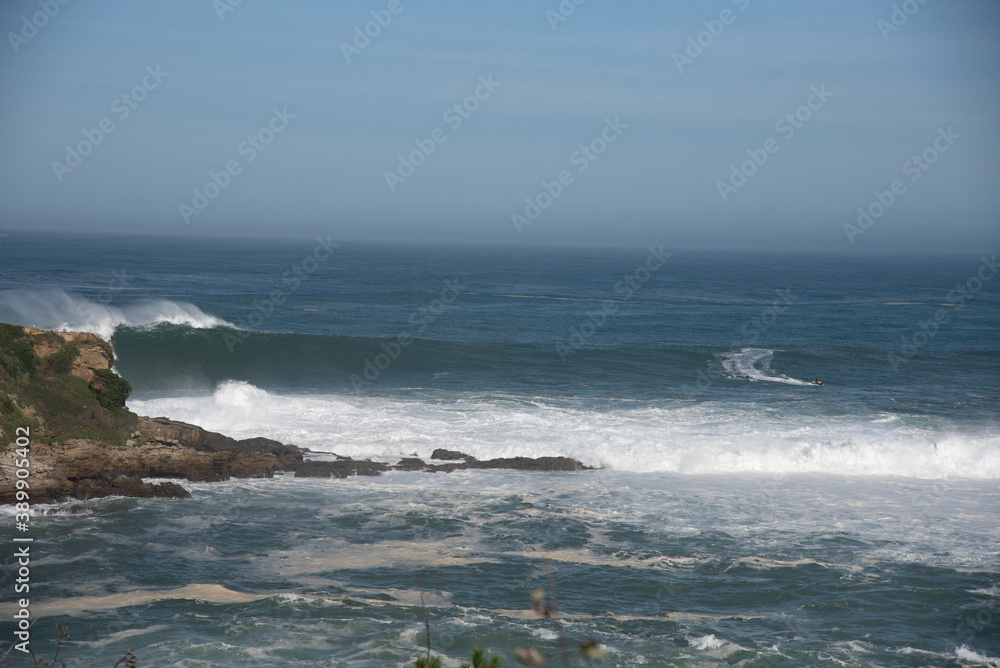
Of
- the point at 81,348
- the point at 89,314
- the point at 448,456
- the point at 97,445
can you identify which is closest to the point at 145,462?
the point at 97,445

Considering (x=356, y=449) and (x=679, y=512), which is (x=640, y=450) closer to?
(x=679, y=512)

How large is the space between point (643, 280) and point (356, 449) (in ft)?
184

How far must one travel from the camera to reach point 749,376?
92.8 feet

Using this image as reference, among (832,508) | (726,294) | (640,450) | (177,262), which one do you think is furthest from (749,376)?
(177,262)

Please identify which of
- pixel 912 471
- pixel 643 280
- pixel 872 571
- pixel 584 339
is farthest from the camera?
pixel 643 280

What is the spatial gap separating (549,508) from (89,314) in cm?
2573

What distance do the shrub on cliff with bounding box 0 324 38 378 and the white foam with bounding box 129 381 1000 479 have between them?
4671 mm

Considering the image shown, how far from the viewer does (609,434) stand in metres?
19.7

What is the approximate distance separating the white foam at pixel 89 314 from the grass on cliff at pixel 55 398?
A: 15.7m

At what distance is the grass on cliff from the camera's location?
47.8 ft

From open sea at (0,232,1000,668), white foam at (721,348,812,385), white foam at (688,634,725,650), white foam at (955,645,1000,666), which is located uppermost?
white foam at (721,348,812,385)

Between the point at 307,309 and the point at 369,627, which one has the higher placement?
the point at 307,309

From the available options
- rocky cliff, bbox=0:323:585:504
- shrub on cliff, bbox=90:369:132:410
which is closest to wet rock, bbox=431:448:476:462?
rocky cliff, bbox=0:323:585:504

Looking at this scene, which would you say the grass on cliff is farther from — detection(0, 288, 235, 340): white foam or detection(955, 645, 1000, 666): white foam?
detection(0, 288, 235, 340): white foam
